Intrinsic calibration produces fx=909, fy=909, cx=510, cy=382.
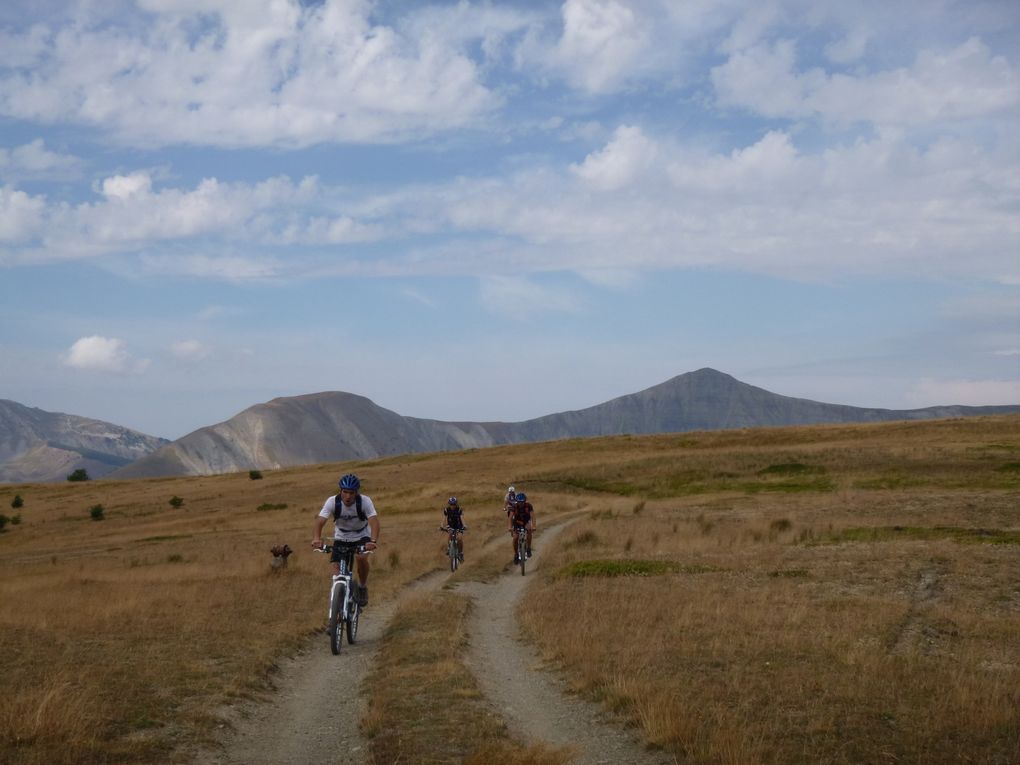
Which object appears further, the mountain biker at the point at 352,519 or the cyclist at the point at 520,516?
the cyclist at the point at 520,516

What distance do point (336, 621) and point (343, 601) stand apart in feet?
1.57

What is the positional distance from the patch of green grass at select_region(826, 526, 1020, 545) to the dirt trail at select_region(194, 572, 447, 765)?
20706 millimetres

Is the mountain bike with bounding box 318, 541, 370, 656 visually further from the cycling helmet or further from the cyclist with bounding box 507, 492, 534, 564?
the cyclist with bounding box 507, 492, 534, 564

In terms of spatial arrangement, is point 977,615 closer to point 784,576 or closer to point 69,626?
point 784,576

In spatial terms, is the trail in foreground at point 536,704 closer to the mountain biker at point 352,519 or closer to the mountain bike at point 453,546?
the mountain biker at point 352,519

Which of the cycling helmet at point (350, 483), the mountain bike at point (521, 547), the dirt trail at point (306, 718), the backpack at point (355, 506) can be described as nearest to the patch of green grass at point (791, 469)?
the mountain bike at point (521, 547)

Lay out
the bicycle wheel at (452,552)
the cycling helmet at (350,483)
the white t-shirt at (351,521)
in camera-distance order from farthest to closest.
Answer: the bicycle wheel at (452,552), the white t-shirt at (351,521), the cycling helmet at (350,483)

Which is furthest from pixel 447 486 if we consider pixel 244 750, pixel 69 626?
pixel 244 750

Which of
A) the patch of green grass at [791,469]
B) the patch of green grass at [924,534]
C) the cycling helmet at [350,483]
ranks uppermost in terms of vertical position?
the cycling helmet at [350,483]

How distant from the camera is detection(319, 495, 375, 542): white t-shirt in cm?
1440

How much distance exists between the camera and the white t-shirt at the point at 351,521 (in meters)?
14.4

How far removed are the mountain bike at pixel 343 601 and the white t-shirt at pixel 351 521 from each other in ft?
0.42

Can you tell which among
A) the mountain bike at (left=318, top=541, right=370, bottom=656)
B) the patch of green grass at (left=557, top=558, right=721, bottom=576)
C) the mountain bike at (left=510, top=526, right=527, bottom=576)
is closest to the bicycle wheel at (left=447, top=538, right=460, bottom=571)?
the mountain bike at (left=510, top=526, right=527, bottom=576)

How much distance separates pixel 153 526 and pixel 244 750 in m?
57.7
